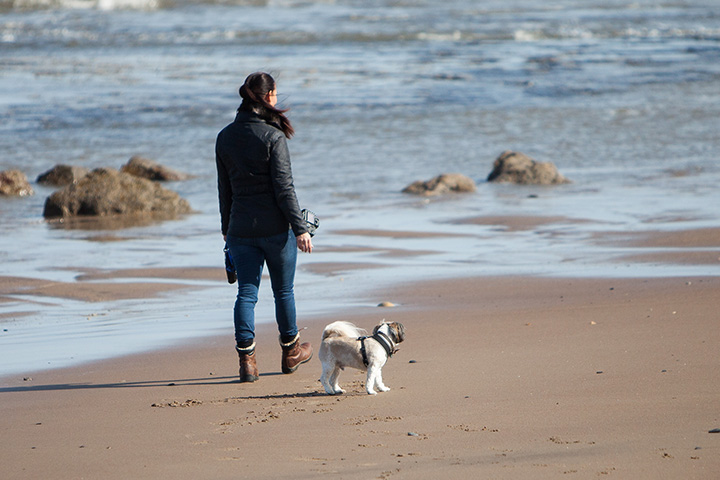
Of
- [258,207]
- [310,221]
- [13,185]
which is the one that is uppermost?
[258,207]

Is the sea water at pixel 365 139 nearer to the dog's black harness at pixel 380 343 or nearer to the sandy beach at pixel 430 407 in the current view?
the sandy beach at pixel 430 407

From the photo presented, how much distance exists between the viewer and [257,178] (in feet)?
18.6

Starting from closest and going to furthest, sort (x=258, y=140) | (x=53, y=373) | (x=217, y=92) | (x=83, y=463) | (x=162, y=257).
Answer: (x=83, y=463), (x=258, y=140), (x=53, y=373), (x=162, y=257), (x=217, y=92)

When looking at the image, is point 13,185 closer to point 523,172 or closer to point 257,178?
point 523,172

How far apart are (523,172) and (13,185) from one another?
8360mm

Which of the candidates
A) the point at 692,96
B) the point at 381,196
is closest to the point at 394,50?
the point at 692,96

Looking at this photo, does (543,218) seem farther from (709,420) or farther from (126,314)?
(709,420)

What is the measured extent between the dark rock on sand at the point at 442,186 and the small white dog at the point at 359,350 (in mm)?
9082

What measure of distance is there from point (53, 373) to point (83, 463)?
1951mm

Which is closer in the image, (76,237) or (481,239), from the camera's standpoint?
(481,239)

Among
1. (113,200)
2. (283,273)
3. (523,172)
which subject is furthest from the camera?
(523,172)

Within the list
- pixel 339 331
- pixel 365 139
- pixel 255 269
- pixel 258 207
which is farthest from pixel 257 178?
pixel 365 139

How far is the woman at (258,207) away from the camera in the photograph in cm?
561

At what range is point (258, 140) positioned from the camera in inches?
220
